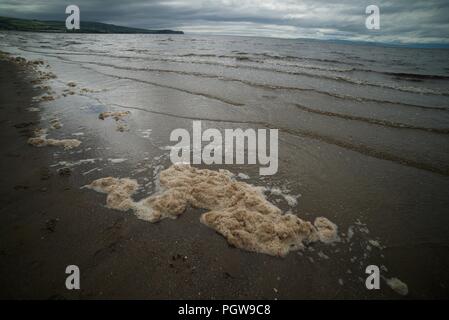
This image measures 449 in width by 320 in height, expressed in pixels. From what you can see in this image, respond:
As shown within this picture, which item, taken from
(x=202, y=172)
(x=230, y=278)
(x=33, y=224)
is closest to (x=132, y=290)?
(x=230, y=278)

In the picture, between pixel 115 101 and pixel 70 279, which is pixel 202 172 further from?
pixel 115 101

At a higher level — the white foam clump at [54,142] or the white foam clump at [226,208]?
the white foam clump at [54,142]

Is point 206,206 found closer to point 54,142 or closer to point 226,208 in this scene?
point 226,208

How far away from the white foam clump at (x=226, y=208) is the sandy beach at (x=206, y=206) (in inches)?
5.7

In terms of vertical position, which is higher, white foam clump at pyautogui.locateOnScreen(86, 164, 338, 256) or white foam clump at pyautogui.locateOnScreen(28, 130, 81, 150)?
white foam clump at pyautogui.locateOnScreen(28, 130, 81, 150)

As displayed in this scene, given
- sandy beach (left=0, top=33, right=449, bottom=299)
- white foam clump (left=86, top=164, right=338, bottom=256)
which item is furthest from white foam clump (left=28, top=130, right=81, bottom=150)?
white foam clump (left=86, top=164, right=338, bottom=256)

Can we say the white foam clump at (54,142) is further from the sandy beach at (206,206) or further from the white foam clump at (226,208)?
the white foam clump at (226,208)

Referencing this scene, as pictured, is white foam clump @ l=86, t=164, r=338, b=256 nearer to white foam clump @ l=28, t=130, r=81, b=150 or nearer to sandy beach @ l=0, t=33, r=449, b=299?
sandy beach @ l=0, t=33, r=449, b=299

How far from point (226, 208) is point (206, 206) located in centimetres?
42

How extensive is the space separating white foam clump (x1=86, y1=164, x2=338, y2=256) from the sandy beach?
0.15 m

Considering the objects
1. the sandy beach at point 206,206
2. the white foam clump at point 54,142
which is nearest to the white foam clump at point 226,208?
the sandy beach at point 206,206

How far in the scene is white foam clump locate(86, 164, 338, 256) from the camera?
13.1 ft

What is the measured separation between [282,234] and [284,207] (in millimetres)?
841

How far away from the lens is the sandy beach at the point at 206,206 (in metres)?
3.37
